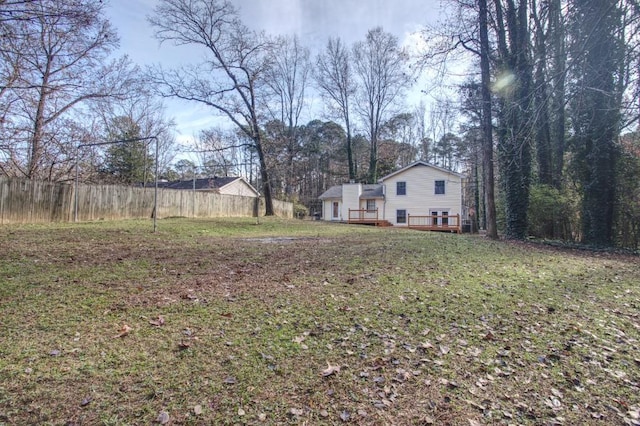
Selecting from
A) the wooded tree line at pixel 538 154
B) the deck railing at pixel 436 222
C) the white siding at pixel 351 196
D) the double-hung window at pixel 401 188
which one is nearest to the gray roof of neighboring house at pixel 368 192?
the white siding at pixel 351 196

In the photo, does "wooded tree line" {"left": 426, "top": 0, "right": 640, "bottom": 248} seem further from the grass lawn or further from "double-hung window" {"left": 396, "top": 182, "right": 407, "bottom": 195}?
"double-hung window" {"left": 396, "top": 182, "right": 407, "bottom": 195}

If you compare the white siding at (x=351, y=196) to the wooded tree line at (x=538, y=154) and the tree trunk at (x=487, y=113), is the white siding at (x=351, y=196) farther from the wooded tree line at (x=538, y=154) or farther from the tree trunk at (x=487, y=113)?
the tree trunk at (x=487, y=113)

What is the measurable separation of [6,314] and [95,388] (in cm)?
190

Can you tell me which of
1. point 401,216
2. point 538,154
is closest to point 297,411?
point 538,154

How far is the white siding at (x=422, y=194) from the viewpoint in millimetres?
24781

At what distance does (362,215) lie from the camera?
28.6 metres

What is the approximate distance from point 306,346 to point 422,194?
2446 centimetres

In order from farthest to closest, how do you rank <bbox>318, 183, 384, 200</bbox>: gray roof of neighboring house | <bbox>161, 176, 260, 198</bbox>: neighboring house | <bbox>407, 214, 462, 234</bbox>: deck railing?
<bbox>161, 176, 260, 198</bbox>: neighboring house < <bbox>318, 183, 384, 200</bbox>: gray roof of neighboring house < <bbox>407, 214, 462, 234</bbox>: deck railing

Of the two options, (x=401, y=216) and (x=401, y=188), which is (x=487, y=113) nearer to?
(x=401, y=188)

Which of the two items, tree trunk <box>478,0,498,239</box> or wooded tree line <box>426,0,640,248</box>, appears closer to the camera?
wooded tree line <box>426,0,640,248</box>

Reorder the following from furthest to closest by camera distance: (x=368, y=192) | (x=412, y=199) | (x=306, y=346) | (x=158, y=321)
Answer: (x=368, y=192)
(x=412, y=199)
(x=158, y=321)
(x=306, y=346)

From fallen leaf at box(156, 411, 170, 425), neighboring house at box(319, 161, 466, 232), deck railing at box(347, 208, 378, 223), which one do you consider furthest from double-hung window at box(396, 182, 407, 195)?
fallen leaf at box(156, 411, 170, 425)

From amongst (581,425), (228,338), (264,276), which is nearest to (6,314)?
(228,338)

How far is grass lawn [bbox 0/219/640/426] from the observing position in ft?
7.12
